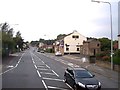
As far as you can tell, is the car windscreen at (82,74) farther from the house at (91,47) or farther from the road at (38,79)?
the house at (91,47)

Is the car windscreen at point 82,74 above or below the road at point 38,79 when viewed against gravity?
above

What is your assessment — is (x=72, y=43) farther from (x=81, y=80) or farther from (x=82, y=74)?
(x=81, y=80)

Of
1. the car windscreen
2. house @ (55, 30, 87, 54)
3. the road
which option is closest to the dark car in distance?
the car windscreen

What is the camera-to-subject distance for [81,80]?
65.0 feet

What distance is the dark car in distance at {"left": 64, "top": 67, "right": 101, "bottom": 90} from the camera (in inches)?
744

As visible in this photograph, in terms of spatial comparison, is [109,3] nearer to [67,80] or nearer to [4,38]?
[67,80]

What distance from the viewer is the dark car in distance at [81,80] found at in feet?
62.0

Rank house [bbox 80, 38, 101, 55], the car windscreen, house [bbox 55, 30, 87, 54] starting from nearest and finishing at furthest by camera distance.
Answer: the car windscreen, house [bbox 80, 38, 101, 55], house [bbox 55, 30, 87, 54]

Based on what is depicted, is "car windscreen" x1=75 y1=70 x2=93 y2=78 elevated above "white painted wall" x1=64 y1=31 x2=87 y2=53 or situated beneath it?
situated beneath

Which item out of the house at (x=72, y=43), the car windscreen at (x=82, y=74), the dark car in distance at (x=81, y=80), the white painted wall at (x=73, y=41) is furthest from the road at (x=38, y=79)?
the white painted wall at (x=73, y=41)

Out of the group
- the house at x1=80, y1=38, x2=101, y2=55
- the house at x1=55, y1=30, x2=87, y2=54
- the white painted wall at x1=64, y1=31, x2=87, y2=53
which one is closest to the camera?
the house at x1=80, y1=38, x2=101, y2=55

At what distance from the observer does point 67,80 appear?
2312cm

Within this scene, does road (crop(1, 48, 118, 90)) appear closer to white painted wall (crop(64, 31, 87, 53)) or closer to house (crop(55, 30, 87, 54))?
house (crop(55, 30, 87, 54))

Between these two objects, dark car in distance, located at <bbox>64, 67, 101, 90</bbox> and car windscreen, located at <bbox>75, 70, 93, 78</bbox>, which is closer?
dark car in distance, located at <bbox>64, 67, 101, 90</bbox>
